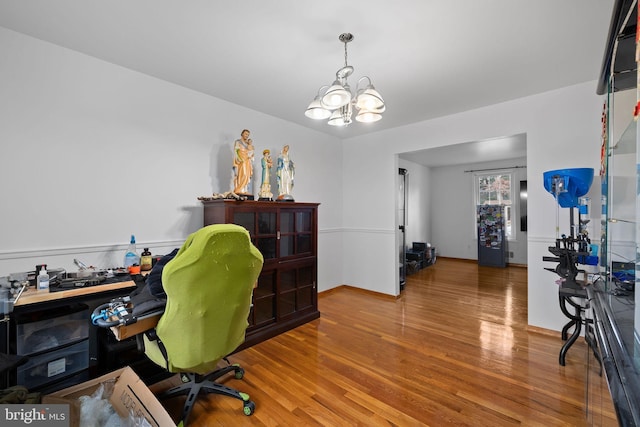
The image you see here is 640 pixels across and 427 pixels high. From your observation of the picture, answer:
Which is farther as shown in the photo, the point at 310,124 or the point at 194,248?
the point at 310,124

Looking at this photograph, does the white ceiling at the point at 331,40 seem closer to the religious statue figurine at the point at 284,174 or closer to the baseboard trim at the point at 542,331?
the religious statue figurine at the point at 284,174

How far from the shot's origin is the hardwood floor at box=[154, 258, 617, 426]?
1.76m

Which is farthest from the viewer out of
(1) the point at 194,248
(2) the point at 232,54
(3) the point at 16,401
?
(2) the point at 232,54

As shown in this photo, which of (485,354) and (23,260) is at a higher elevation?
(23,260)

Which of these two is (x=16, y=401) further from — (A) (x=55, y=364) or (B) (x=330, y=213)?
(B) (x=330, y=213)

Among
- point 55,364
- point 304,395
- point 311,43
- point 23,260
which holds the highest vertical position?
point 311,43

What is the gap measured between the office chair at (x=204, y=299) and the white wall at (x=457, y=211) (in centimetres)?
679

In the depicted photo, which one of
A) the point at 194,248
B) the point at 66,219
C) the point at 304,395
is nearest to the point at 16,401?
the point at 194,248

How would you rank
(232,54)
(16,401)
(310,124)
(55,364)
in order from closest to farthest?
(16,401)
(55,364)
(232,54)
(310,124)

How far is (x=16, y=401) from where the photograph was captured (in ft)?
4.10

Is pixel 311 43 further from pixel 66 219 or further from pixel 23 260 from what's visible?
pixel 23 260

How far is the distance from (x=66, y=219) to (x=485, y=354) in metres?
3.69

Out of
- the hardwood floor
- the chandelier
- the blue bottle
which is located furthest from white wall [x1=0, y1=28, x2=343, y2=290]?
the chandelier

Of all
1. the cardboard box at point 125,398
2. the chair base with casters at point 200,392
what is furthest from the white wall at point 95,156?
the chair base with casters at point 200,392
